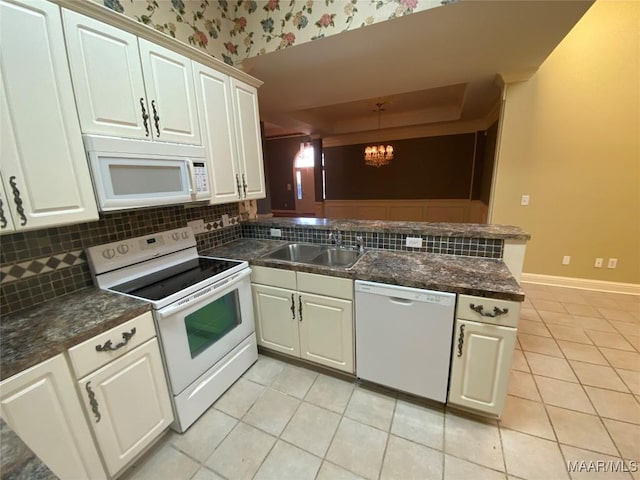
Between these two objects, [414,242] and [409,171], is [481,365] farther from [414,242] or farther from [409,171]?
[409,171]

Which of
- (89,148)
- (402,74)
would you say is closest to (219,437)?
(89,148)

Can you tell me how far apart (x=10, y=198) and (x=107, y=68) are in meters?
0.77

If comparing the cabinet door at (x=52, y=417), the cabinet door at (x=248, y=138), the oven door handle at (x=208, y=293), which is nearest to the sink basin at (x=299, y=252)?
the oven door handle at (x=208, y=293)

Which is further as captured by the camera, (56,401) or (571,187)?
(571,187)

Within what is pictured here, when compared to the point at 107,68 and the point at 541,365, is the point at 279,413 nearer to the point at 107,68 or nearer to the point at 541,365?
the point at 541,365

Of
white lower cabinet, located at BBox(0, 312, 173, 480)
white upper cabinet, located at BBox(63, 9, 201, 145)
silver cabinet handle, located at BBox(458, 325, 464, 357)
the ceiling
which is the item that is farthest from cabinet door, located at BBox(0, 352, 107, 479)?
the ceiling

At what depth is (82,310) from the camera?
1289 mm

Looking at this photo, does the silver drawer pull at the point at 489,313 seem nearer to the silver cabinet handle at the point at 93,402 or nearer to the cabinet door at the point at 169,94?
the silver cabinet handle at the point at 93,402

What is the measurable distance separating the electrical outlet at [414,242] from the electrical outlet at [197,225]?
1.70m

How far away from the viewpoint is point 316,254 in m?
2.29

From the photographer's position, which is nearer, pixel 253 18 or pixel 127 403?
pixel 127 403

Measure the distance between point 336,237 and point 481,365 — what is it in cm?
129

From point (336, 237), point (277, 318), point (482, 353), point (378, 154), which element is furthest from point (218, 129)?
point (378, 154)

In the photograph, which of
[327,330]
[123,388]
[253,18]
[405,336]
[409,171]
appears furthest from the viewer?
[409,171]
